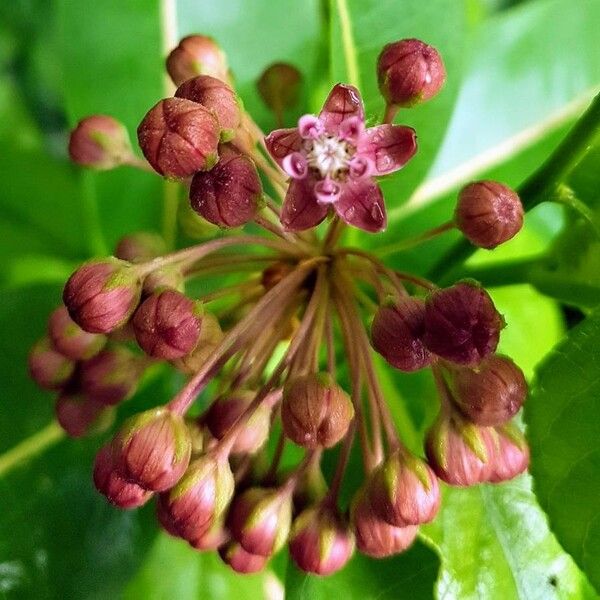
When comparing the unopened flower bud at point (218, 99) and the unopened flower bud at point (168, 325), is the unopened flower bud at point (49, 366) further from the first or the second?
the unopened flower bud at point (218, 99)

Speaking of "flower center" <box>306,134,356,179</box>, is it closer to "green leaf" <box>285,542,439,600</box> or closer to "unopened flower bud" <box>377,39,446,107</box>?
"unopened flower bud" <box>377,39,446,107</box>

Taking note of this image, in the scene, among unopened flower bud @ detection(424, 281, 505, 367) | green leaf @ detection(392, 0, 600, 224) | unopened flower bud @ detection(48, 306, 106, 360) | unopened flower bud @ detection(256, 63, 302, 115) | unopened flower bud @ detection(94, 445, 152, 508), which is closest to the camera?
unopened flower bud @ detection(424, 281, 505, 367)

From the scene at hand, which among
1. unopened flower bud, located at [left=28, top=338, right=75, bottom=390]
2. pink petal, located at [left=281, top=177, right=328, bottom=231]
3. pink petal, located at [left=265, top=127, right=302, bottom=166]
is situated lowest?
unopened flower bud, located at [left=28, top=338, right=75, bottom=390]

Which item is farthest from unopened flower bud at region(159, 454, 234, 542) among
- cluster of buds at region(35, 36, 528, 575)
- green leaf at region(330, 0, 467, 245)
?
green leaf at region(330, 0, 467, 245)

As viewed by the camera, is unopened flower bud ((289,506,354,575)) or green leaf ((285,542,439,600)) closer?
unopened flower bud ((289,506,354,575))

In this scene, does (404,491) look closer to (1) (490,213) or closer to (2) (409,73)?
(1) (490,213)

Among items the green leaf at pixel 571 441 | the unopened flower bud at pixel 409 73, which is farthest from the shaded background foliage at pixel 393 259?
the unopened flower bud at pixel 409 73

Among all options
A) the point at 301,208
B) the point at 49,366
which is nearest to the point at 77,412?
the point at 49,366
